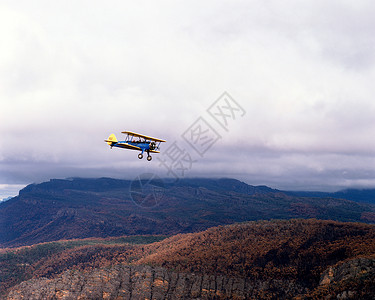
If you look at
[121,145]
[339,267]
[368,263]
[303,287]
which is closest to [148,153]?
[121,145]

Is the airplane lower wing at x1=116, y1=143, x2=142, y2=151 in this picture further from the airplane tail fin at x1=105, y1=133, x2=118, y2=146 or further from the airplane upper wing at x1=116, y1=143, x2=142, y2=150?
the airplane tail fin at x1=105, y1=133, x2=118, y2=146

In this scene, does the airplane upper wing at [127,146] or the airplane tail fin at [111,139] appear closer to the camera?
the airplane upper wing at [127,146]

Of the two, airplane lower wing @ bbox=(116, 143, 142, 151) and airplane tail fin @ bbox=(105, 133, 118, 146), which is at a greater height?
airplane tail fin @ bbox=(105, 133, 118, 146)

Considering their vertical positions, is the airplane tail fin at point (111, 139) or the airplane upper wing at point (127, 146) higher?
the airplane tail fin at point (111, 139)

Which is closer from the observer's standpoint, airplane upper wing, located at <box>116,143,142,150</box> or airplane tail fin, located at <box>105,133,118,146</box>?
airplane upper wing, located at <box>116,143,142,150</box>

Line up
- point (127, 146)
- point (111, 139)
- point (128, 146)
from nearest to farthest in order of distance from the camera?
point (128, 146) → point (127, 146) → point (111, 139)

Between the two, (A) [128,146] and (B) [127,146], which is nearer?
(A) [128,146]

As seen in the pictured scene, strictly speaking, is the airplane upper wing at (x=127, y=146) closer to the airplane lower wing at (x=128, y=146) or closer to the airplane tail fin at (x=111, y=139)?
the airplane lower wing at (x=128, y=146)

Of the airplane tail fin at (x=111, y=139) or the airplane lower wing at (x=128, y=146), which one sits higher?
the airplane tail fin at (x=111, y=139)

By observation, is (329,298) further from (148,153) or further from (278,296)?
(148,153)

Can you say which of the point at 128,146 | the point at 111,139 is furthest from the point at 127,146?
the point at 111,139

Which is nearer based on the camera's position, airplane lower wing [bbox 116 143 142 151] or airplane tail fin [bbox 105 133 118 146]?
airplane lower wing [bbox 116 143 142 151]

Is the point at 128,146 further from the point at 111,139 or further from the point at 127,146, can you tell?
the point at 111,139
